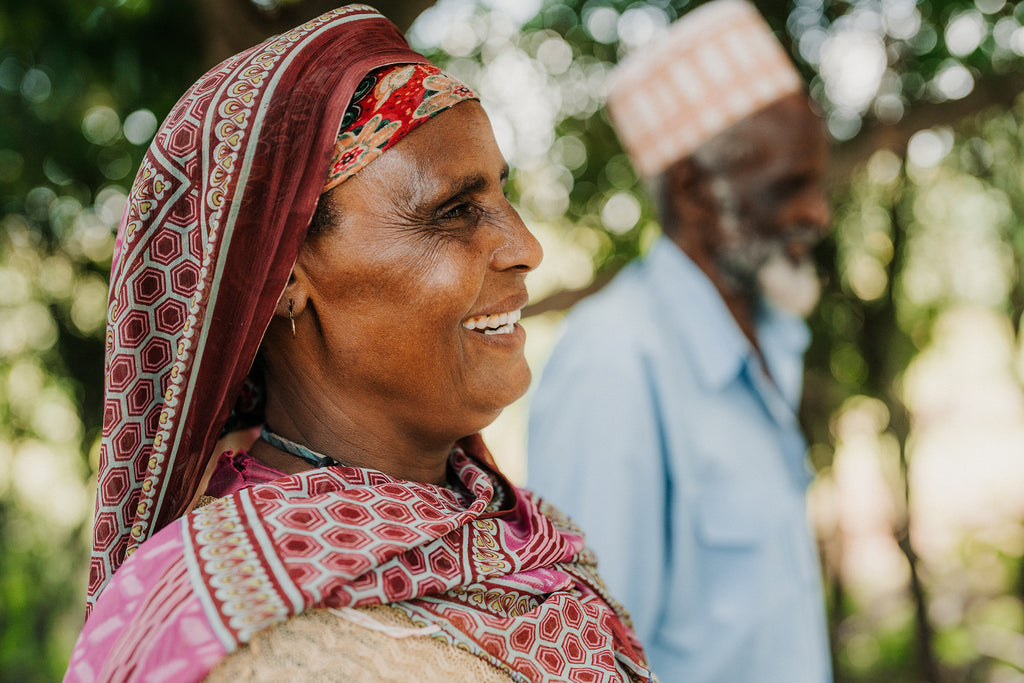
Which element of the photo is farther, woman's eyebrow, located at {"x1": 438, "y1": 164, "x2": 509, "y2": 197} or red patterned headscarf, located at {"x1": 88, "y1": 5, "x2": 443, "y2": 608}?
woman's eyebrow, located at {"x1": 438, "y1": 164, "x2": 509, "y2": 197}

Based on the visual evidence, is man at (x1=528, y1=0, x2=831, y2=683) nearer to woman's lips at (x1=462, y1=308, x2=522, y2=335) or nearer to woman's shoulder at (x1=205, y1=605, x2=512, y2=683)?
woman's lips at (x1=462, y1=308, x2=522, y2=335)

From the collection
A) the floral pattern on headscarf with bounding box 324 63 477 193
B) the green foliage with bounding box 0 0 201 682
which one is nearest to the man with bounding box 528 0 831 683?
the floral pattern on headscarf with bounding box 324 63 477 193

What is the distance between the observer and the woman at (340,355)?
1279 millimetres

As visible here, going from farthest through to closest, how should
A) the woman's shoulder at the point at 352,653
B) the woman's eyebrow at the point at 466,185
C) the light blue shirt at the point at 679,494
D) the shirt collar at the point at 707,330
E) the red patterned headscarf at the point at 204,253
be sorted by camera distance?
the shirt collar at the point at 707,330 → the light blue shirt at the point at 679,494 → the woman's eyebrow at the point at 466,185 → the red patterned headscarf at the point at 204,253 → the woman's shoulder at the point at 352,653

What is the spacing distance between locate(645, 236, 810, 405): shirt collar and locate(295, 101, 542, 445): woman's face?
163 cm

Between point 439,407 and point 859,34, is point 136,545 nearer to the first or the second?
point 439,407

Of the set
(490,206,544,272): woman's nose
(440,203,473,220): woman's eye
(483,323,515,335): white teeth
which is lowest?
(483,323,515,335): white teeth

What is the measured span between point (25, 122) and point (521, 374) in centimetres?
271

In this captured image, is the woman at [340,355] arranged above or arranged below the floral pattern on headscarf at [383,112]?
below

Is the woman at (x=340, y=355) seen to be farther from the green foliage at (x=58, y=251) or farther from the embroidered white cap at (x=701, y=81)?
the embroidered white cap at (x=701, y=81)

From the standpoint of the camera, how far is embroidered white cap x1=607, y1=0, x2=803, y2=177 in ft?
11.5

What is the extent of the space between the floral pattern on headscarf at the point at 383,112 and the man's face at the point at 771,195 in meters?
2.15

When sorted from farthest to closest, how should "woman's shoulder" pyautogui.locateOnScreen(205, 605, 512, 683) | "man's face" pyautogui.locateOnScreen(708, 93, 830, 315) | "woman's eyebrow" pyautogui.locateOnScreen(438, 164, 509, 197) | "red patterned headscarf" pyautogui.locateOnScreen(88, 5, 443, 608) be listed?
"man's face" pyautogui.locateOnScreen(708, 93, 830, 315) < "woman's eyebrow" pyautogui.locateOnScreen(438, 164, 509, 197) < "red patterned headscarf" pyautogui.locateOnScreen(88, 5, 443, 608) < "woman's shoulder" pyautogui.locateOnScreen(205, 605, 512, 683)

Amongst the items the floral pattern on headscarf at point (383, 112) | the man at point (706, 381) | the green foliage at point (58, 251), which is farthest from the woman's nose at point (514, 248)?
the green foliage at point (58, 251)
